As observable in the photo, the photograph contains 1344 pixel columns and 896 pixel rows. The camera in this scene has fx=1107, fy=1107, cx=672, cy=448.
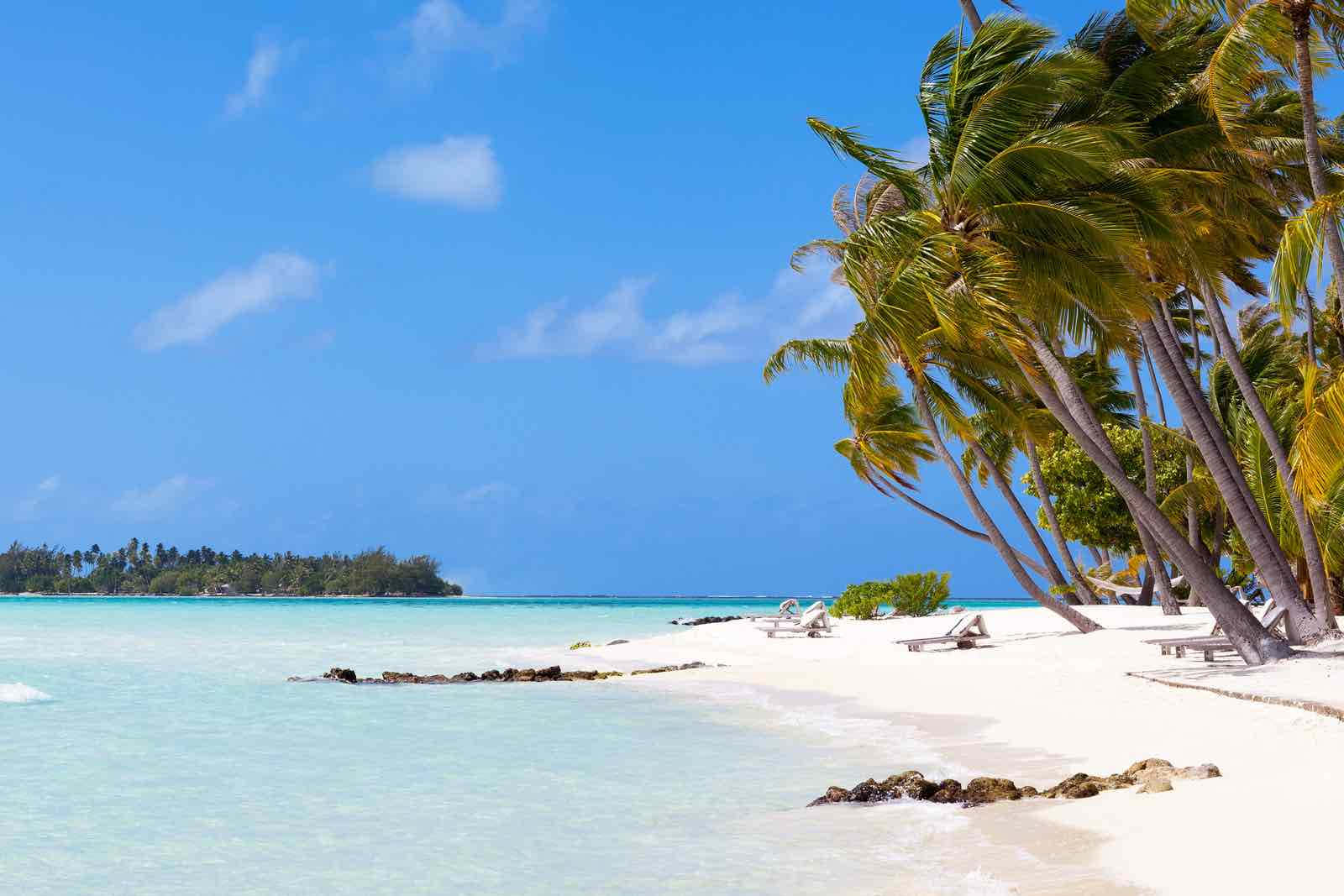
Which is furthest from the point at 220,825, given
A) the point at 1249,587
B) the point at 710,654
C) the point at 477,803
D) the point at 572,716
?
the point at 1249,587

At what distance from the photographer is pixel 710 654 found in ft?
78.6

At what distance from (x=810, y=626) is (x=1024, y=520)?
17.9 ft

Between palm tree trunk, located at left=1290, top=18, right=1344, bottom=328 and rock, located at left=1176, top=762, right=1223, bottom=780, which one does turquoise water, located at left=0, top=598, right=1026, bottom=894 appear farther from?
palm tree trunk, located at left=1290, top=18, right=1344, bottom=328

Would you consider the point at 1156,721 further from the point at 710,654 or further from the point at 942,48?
the point at 710,654

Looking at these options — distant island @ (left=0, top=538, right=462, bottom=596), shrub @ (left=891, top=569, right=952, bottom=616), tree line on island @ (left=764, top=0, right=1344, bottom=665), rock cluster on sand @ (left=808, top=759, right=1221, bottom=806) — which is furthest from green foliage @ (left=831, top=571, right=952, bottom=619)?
distant island @ (left=0, top=538, right=462, bottom=596)

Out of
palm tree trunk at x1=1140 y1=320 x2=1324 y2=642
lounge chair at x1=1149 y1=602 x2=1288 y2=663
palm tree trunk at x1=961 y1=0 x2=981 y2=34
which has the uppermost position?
palm tree trunk at x1=961 y1=0 x2=981 y2=34

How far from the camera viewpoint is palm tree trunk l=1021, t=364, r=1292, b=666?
1269cm

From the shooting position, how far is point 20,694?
1662 cm

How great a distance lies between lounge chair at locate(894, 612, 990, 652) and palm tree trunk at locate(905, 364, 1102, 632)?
1055 millimetres

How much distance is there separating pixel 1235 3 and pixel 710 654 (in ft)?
52.7

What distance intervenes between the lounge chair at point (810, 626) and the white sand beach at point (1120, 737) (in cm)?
430

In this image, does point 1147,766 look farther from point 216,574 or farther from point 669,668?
point 216,574

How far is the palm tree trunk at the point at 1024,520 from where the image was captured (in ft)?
70.8

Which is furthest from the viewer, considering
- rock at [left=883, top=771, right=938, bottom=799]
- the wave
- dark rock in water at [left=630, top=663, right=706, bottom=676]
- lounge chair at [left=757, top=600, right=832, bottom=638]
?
lounge chair at [left=757, top=600, right=832, bottom=638]
